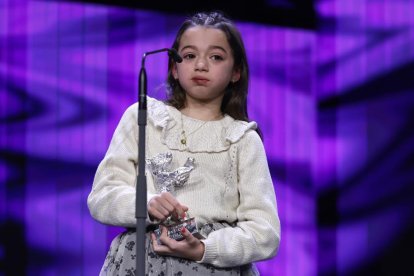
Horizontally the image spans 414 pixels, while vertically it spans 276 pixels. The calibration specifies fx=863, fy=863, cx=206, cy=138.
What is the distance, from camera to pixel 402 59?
13.1ft

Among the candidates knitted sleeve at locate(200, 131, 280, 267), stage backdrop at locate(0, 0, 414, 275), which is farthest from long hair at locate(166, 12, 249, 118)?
stage backdrop at locate(0, 0, 414, 275)

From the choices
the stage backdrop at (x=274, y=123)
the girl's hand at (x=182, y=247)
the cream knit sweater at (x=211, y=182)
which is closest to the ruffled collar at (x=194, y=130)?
the cream knit sweater at (x=211, y=182)

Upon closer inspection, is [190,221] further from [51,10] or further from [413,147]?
[413,147]

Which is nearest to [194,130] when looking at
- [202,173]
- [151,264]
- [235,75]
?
[202,173]

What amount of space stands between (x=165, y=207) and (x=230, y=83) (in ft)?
1.69

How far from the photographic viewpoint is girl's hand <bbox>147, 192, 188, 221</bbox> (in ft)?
6.17

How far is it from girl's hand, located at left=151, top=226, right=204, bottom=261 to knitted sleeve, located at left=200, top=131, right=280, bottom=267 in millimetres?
19

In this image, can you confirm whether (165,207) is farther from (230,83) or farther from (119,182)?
A: (230,83)

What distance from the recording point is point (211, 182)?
206cm

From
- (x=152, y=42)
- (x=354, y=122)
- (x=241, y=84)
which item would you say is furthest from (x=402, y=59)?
(x=241, y=84)

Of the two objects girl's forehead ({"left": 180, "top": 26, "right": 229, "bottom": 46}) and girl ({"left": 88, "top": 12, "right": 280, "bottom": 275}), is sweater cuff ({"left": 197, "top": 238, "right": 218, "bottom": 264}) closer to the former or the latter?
girl ({"left": 88, "top": 12, "right": 280, "bottom": 275})

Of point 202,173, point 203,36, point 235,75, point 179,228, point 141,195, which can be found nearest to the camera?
point 141,195

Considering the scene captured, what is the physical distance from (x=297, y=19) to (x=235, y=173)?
1895 mm

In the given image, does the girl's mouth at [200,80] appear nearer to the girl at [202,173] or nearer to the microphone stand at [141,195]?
the girl at [202,173]
